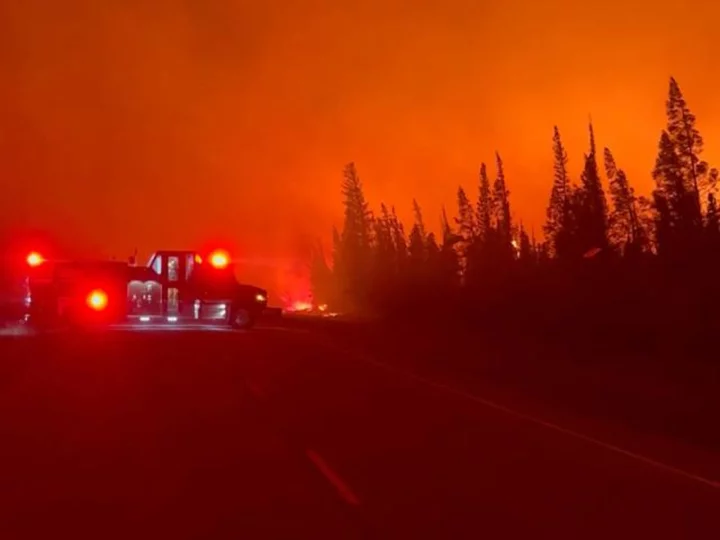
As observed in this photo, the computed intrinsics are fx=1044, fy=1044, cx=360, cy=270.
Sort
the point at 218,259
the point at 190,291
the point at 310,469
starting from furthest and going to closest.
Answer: the point at 190,291 → the point at 218,259 → the point at 310,469

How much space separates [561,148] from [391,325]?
4587cm

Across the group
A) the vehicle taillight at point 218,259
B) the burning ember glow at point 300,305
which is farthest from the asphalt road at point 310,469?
the burning ember glow at point 300,305

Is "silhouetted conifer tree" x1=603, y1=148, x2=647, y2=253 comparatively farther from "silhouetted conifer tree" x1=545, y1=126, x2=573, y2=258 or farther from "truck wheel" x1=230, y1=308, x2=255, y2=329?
"truck wheel" x1=230, y1=308, x2=255, y2=329

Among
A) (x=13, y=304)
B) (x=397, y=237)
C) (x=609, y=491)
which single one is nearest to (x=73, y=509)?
(x=609, y=491)

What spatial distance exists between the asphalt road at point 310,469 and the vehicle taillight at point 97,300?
19502mm

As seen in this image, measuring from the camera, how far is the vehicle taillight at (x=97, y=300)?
40688 mm

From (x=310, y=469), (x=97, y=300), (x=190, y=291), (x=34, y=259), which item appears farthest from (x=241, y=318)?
(x=310, y=469)

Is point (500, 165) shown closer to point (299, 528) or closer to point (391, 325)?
point (391, 325)

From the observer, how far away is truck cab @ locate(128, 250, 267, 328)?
40.1 metres

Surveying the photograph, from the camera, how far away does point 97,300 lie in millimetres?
40906

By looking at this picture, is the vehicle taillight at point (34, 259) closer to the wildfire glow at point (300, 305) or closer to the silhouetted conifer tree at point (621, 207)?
the silhouetted conifer tree at point (621, 207)

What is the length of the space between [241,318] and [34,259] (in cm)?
841

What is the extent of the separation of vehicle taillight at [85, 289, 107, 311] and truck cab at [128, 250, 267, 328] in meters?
1.01

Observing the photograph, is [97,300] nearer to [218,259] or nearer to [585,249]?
[218,259]
